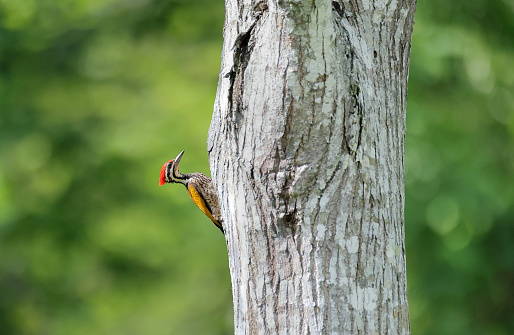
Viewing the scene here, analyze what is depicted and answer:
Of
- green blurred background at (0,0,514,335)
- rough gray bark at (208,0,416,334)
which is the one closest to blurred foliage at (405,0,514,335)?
green blurred background at (0,0,514,335)

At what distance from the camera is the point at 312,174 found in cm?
238

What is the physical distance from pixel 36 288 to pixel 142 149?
322 centimetres

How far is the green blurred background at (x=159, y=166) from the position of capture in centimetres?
706

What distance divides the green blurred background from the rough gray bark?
14.9 feet

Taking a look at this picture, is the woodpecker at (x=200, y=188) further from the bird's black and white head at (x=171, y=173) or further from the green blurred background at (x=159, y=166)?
the green blurred background at (x=159, y=166)

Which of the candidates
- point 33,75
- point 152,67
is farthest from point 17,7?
point 152,67

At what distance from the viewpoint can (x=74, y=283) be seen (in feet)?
34.0

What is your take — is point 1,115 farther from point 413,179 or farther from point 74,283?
point 413,179

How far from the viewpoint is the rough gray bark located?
2.35 metres

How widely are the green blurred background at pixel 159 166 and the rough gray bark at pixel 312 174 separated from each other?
454 cm

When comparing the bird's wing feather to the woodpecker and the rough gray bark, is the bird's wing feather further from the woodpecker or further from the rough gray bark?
the rough gray bark

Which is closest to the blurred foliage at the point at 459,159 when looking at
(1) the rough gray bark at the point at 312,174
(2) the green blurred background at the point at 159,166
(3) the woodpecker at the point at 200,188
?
(2) the green blurred background at the point at 159,166

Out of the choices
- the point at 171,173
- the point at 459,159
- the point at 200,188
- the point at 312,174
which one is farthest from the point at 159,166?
the point at 312,174

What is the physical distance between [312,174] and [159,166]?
23.2ft
